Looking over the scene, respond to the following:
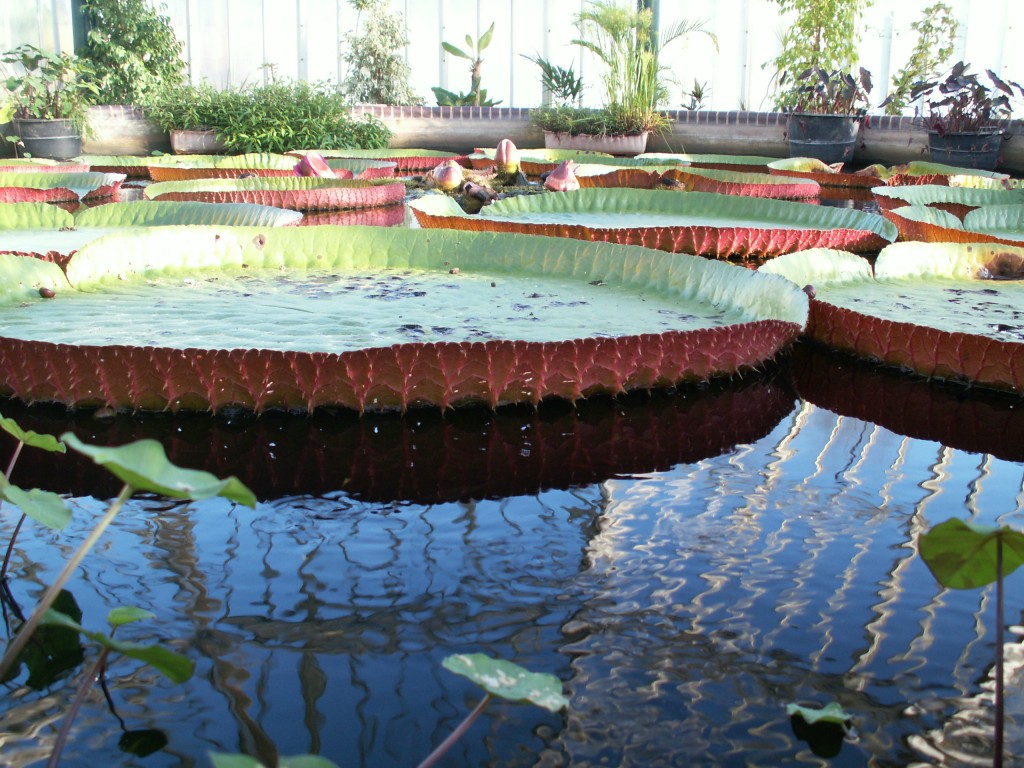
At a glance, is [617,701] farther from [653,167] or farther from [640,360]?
[653,167]

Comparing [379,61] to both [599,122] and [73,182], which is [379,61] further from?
[73,182]

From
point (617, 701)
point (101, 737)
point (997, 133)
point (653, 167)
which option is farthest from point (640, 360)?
point (997, 133)

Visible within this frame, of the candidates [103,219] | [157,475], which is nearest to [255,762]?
[157,475]

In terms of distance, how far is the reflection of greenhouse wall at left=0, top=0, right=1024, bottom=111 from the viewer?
39.7 ft

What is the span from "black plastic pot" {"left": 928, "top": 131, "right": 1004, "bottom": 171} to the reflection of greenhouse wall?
540 cm

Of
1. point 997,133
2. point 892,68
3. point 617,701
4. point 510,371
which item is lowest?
point 617,701

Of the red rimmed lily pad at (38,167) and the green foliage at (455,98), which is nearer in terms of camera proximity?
the red rimmed lily pad at (38,167)

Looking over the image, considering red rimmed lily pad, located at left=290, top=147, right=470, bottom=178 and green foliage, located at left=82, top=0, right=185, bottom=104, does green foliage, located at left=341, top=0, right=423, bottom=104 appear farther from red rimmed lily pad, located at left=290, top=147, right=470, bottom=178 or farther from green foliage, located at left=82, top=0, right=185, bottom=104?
red rimmed lily pad, located at left=290, top=147, right=470, bottom=178

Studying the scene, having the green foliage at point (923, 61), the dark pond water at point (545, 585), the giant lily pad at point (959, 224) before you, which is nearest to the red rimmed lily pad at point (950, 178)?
the giant lily pad at point (959, 224)

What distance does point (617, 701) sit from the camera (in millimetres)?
854

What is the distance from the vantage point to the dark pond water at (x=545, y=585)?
81 cm

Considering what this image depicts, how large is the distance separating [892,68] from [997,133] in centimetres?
550

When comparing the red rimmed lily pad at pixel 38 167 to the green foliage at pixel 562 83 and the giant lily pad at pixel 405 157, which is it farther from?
the green foliage at pixel 562 83

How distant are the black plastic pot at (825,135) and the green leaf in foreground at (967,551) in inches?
265
